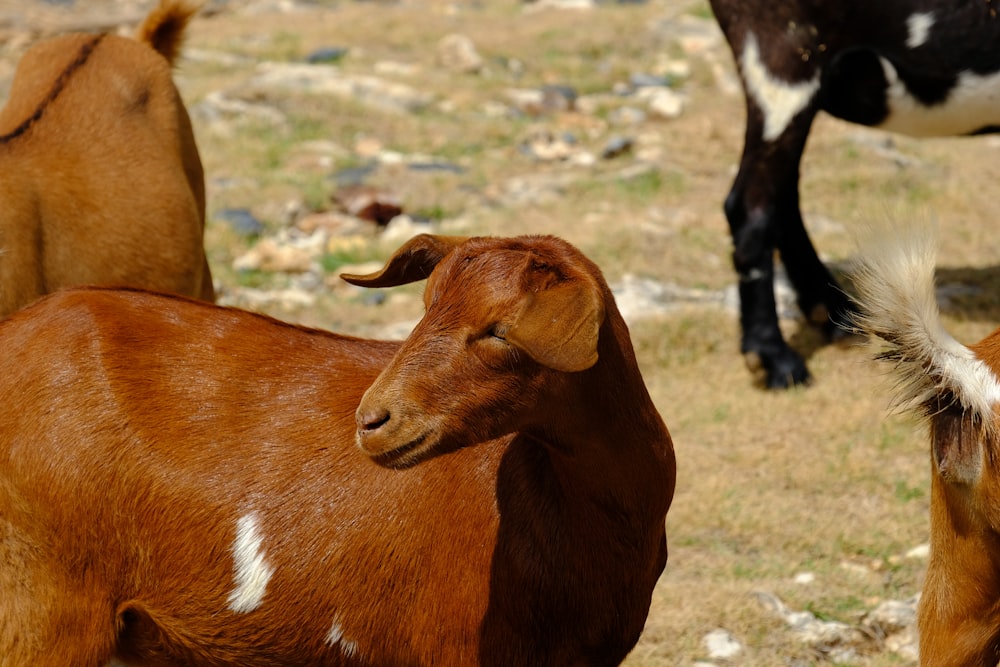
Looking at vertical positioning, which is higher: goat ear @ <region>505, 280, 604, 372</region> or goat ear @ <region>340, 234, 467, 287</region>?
goat ear @ <region>505, 280, 604, 372</region>

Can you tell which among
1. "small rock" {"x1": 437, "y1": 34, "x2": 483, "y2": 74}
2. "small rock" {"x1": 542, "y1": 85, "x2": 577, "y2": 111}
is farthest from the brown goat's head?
"small rock" {"x1": 437, "y1": 34, "x2": 483, "y2": 74}

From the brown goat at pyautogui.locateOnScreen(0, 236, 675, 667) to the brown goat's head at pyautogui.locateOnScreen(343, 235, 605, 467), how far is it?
2.5 inches

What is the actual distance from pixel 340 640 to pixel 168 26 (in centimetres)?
389

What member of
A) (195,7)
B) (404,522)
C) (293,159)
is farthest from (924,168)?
(404,522)

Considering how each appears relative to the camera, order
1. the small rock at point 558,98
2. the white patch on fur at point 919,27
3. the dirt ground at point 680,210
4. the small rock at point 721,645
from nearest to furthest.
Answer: the small rock at point 721,645
the dirt ground at point 680,210
the white patch on fur at point 919,27
the small rock at point 558,98

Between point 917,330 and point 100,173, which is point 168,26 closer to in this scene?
point 100,173

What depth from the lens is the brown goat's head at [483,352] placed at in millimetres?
2666

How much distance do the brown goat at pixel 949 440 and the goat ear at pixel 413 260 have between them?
1018mm

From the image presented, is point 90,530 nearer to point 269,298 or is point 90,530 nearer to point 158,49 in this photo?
point 158,49

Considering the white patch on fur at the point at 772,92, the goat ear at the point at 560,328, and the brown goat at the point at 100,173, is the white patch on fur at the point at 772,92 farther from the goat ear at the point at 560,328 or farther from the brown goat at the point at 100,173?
the goat ear at the point at 560,328

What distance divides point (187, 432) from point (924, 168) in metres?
7.43

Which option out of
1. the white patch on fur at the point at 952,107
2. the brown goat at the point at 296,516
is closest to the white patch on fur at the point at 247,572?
the brown goat at the point at 296,516

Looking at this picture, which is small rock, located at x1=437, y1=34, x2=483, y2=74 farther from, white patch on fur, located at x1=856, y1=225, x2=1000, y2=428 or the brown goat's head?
the brown goat's head

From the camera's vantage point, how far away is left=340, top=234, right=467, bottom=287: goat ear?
313cm
